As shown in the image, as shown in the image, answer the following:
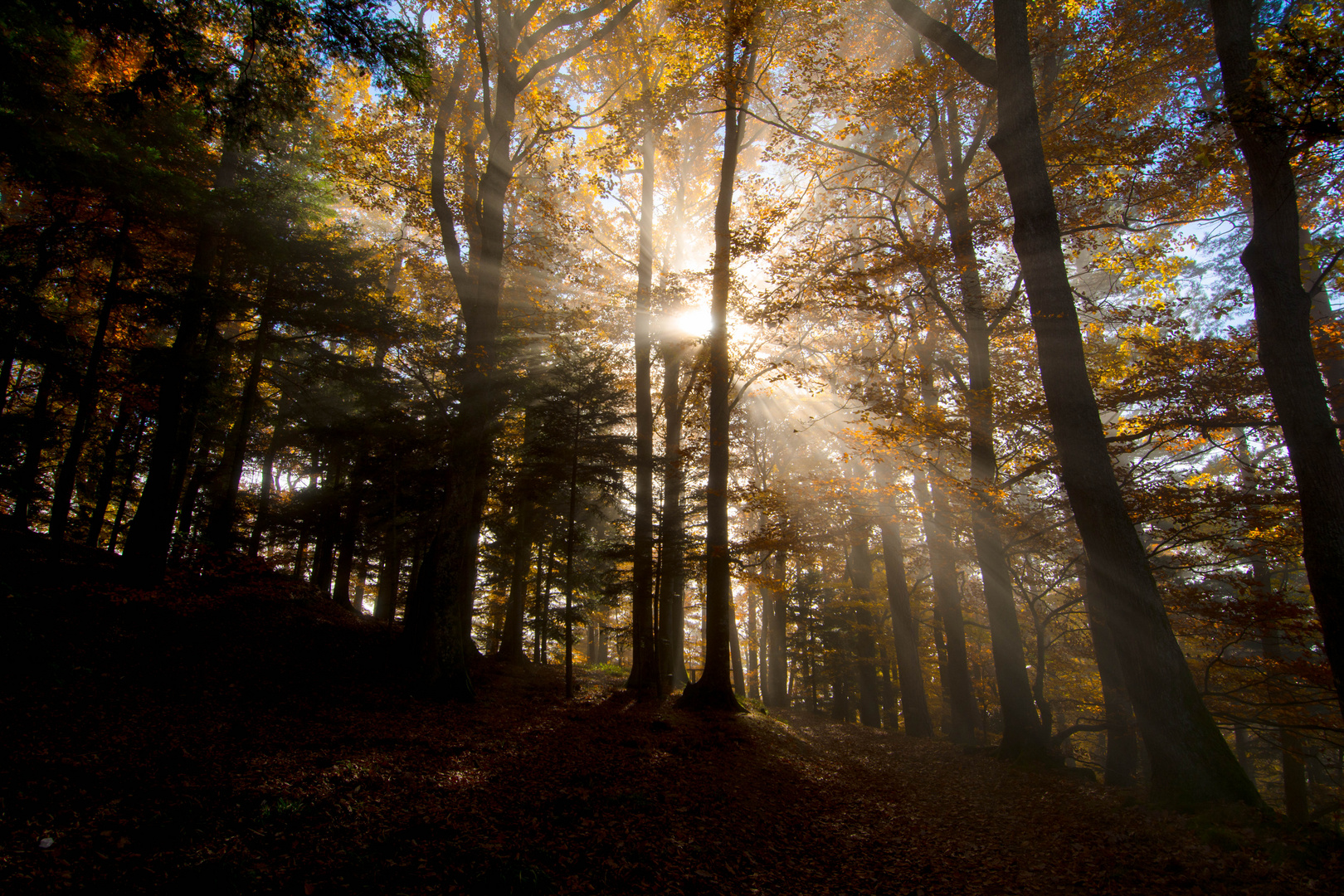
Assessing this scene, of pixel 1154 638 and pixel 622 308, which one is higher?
pixel 622 308

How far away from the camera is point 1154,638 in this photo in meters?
5.47

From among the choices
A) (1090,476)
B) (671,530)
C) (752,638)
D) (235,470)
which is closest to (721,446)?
(671,530)

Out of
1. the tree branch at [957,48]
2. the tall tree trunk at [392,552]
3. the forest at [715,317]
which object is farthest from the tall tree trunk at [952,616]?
the tall tree trunk at [392,552]

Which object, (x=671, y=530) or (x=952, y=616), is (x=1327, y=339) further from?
(x=671, y=530)

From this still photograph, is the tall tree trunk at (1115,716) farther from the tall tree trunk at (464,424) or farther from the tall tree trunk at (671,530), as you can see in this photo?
the tall tree trunk at (464,424)

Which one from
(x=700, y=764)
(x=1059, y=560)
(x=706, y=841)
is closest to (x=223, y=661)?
(x=700, y=764)

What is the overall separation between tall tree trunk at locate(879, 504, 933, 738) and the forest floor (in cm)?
686

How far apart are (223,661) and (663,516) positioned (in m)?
A: 8.29

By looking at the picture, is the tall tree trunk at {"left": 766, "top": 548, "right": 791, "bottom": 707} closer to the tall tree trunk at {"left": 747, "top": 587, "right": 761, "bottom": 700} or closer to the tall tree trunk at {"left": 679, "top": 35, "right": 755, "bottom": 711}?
the tall tree trunk at {"left": 747, "top": 587, "right": 761, "bottom": 700}

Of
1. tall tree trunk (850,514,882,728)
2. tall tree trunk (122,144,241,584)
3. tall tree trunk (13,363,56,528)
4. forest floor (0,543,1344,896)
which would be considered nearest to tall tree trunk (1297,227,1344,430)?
forest floor (0,543,1344,896)

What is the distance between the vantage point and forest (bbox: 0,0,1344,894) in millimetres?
5902

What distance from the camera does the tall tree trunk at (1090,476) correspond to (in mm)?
5207

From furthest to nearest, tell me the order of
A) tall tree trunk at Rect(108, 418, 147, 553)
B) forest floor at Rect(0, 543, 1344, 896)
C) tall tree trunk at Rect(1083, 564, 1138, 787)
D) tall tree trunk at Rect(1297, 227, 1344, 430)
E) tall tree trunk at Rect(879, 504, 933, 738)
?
tall tree trunk at Rect(108, 418, 147, 553), tall tree trunk at Rect(879, 504, 933, 738), tall tree trunk at Rect(1083, 564, 1138, 787), tall tree trunk at Rect(1297, 227, 1344, 430), forest floor at Rect(0, 543, 1344, 896)

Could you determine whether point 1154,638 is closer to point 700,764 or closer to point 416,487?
point 700,764
